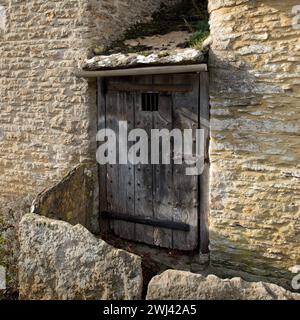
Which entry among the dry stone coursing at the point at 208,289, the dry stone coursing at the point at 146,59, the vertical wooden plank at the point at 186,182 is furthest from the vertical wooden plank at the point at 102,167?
the dry stone coursing at the point at 208,289

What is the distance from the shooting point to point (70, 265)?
3729mm

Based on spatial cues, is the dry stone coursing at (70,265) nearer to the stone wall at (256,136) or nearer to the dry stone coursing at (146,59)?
the stone wall at (256,136)

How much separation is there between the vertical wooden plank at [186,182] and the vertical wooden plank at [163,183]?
0.23 ft

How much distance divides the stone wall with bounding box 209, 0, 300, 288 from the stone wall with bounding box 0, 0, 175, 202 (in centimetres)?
182

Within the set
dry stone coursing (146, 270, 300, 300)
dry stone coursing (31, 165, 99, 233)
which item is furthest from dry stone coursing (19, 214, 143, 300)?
dry stone coursing (31, 165, 99, 233)

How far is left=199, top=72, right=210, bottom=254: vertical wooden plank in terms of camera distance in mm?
4586

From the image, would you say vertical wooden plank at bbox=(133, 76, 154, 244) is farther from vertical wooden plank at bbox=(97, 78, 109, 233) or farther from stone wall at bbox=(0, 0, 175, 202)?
stone wall at bbox=(0, 0, 175, 202)

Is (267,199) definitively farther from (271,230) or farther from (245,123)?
(245,123)

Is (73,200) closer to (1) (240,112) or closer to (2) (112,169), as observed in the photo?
(2) (112,169)

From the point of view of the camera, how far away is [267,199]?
423cm

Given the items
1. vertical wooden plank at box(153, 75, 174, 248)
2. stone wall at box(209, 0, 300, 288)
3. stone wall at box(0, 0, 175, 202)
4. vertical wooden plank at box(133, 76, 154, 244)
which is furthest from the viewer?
stone wall at box(0, 0, 175, 202)

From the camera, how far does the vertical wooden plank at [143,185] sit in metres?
5.00

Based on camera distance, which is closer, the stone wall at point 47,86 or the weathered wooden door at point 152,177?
the weathered wooden door at point 152,177
